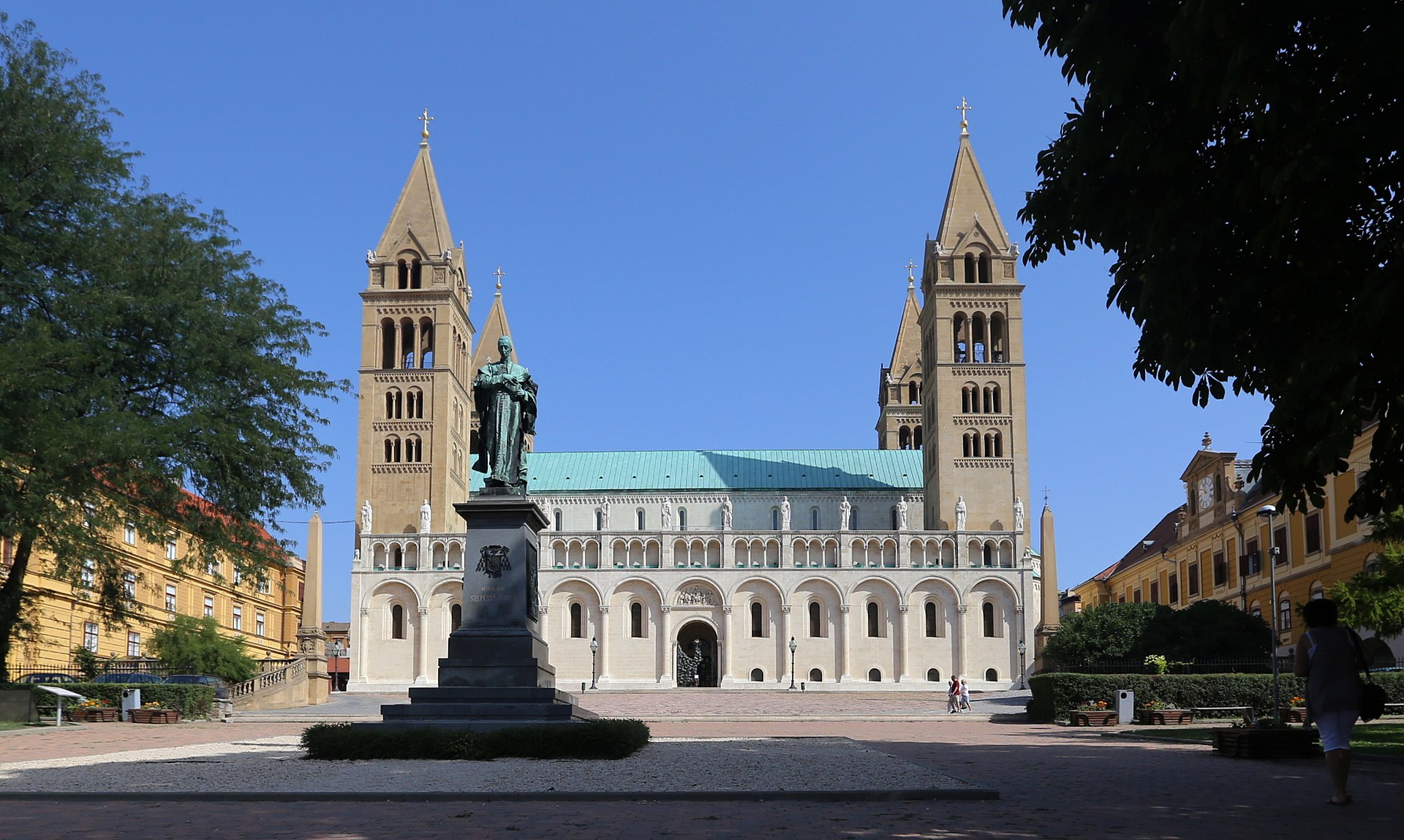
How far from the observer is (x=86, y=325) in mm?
29781

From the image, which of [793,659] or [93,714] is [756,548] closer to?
[793,659]

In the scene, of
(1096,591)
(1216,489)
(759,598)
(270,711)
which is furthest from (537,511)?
(1096,591)

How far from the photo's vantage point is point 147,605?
6369cm

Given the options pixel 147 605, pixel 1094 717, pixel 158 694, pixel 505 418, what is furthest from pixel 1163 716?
pixel 147 605

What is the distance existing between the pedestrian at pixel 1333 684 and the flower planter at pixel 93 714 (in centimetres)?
3055

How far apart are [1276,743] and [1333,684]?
7365 mm

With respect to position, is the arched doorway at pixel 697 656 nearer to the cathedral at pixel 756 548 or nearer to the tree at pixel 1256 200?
the cathedral at pixel 756 548

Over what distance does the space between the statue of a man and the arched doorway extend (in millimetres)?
60249

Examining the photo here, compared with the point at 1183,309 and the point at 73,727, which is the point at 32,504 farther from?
the point at 1183,309

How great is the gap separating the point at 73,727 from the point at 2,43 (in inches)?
628

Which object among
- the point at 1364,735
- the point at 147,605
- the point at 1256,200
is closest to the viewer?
the point at 1256,200

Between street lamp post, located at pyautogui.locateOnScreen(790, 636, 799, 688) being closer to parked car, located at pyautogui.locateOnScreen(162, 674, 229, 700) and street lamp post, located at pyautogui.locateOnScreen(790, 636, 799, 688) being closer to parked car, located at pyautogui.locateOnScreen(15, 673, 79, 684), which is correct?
parked car, located at pyautogui.locateOnScreen(162, 674, 229, 700)

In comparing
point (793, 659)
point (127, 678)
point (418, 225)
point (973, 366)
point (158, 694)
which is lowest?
point (793, 659)

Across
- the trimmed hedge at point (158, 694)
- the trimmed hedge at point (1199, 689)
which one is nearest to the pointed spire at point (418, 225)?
the trimmed hedge at point (158, 694)
